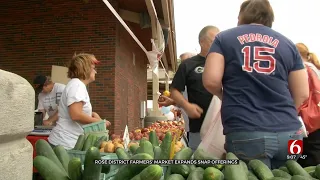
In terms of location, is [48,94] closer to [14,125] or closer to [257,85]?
[257,85]

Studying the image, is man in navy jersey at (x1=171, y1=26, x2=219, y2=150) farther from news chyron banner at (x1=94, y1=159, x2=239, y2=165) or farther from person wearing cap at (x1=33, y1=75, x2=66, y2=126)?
person wearing cap at (x1=33, y1=75, x2=66, y2=126)

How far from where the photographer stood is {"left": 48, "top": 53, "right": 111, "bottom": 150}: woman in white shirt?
3242 millimetres

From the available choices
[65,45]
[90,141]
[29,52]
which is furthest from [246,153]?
[29,52]

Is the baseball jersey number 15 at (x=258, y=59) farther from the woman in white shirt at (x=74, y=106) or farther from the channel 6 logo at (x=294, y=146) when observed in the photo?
the woman in white shirt at (x=74, y=106)

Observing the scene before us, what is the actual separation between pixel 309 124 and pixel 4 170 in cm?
296

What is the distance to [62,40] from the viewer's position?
8250 millimetres

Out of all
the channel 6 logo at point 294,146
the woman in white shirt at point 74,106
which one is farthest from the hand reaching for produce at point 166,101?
the channel 6 logo at point 294,146

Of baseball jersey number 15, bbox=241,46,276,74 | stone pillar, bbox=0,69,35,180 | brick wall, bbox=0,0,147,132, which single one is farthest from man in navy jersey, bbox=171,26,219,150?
brick wall, bbox=0,0,147,132

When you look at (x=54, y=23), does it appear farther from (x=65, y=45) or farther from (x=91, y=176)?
(x=91, y=176)

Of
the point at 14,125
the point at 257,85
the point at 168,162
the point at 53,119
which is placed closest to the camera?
the point at 14,125

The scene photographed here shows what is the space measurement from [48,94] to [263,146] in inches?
169

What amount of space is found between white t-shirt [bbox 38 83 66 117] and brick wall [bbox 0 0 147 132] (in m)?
2.38

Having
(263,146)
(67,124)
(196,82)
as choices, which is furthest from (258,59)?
(67,124)

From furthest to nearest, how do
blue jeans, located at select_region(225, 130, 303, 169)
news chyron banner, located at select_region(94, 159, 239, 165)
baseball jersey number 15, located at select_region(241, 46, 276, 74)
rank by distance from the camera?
baseball jersey number 15, located at select_region(241, 46, 276, 74)
blue jeans, located at select_region(225, 130, 303, 169)
news chyron banner, located at select_region(94, 159, 239, 165)
